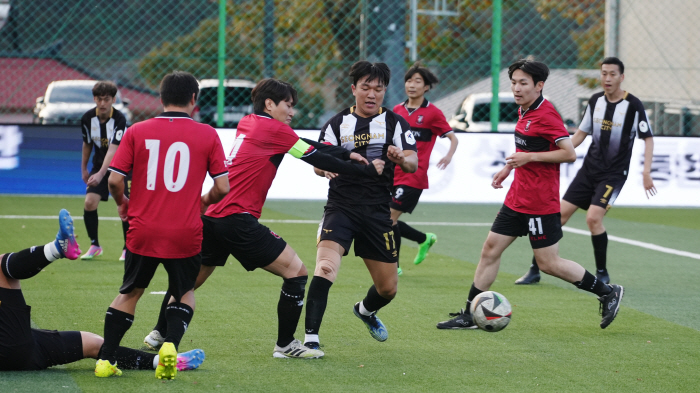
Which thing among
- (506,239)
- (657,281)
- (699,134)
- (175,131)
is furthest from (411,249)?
(699,134)

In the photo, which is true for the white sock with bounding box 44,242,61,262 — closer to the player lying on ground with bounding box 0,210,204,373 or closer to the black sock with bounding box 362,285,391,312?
the player lying on ground with bounding box 0,210,204,373

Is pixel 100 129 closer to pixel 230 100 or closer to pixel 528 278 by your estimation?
pixel 528 278

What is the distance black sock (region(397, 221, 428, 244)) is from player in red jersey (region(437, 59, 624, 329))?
2662 mm

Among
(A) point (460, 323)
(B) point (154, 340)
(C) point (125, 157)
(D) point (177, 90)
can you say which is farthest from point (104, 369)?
(A) point (460, 323)

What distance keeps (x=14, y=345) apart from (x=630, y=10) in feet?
46.4

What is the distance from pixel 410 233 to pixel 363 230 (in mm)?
3735

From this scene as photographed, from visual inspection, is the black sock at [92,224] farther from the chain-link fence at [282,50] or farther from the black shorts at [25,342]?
the chain-link fence at [282,50]

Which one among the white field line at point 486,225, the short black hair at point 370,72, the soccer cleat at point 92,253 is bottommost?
the white field line at point 486,225

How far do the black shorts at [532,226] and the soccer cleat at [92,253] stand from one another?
4.68m

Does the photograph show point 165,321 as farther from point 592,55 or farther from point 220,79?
point 592,55

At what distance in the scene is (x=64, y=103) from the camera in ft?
54.1

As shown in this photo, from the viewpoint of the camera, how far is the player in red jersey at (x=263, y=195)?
17.7ft

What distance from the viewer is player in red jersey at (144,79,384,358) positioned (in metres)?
5.40

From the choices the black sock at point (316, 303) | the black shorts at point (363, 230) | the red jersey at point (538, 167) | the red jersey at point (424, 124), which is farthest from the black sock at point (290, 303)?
the red jersey at point (424, 124)
